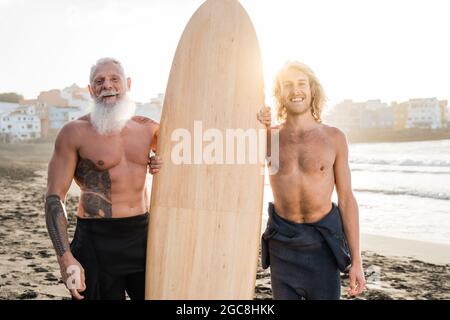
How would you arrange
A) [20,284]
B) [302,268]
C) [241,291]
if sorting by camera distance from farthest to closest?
[20,284]
[241,291]
[302,268]

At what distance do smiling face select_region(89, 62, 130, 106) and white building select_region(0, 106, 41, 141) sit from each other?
4186 centimetres

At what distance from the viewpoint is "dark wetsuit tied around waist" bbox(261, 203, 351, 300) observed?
2.65 metres

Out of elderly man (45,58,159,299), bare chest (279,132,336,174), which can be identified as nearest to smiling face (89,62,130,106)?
elderly man (45,58,159,299)

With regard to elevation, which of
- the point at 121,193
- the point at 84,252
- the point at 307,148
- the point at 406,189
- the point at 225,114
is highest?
the point at 225,114

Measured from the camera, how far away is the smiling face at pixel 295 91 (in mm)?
2709

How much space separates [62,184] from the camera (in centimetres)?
269

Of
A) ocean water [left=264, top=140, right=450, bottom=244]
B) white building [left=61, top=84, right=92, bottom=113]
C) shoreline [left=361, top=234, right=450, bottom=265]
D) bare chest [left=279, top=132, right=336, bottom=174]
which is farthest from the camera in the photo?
white building [left=61, top=84, right=92, bottom=113]

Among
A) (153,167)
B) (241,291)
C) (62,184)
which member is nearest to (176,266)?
(241,291)

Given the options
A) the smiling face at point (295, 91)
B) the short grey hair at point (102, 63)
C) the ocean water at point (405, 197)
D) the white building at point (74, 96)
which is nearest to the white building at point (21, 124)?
the white building at point (74, 96)

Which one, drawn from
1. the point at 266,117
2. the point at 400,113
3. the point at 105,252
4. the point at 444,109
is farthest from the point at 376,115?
the point at 105,252

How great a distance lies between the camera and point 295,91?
2705 mm

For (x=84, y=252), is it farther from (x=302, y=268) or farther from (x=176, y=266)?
(x=302, y=268)

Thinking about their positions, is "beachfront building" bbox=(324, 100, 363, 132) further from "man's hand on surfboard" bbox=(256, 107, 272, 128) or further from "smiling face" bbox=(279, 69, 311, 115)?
"smiling face" bbox=(279, 69, 311, 115)

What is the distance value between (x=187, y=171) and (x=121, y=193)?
0.47 meters
